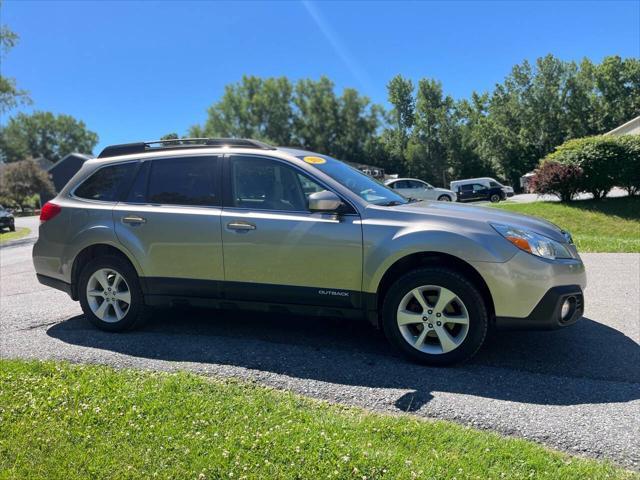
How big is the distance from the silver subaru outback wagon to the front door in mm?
10

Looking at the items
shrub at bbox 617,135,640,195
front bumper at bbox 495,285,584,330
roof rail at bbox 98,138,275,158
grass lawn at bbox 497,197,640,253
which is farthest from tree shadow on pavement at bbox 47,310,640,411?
shrub at bbox 617,135,640,195

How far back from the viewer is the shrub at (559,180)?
50.0 feet

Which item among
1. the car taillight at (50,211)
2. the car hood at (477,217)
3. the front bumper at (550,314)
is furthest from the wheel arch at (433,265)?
the car taillight at (50,211)

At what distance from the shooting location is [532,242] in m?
3.74

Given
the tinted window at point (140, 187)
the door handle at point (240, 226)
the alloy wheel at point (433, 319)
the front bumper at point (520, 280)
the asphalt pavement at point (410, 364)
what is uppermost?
the tinted window at point (140, 187)

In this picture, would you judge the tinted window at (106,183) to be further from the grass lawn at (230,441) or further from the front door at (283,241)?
the grass lawn at (230,441)

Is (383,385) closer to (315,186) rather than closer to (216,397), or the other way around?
(216,397)

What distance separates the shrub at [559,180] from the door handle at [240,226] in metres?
A: 13.9

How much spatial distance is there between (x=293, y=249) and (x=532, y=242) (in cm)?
191

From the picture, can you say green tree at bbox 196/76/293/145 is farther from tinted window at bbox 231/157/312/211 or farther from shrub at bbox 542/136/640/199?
tinted window at bbox 231/157/312/211

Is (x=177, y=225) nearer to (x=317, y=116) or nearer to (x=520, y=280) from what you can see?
(x=520, y=280)

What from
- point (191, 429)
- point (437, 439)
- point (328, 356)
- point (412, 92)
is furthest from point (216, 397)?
point (412, 92)

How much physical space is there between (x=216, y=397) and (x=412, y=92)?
6207 cm

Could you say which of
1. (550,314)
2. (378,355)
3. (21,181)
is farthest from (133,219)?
(21,181)
